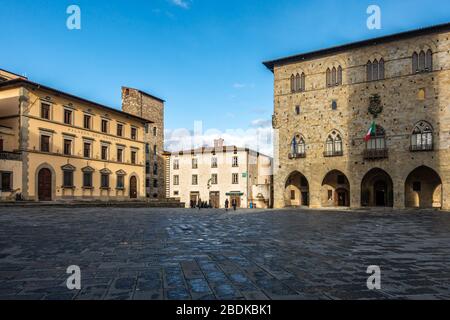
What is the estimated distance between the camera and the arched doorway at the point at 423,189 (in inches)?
1319

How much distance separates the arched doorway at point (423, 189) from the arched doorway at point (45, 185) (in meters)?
33.4

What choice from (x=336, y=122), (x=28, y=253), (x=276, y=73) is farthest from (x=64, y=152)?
(x=28, y=253)

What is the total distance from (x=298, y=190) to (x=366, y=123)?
10.8 meters

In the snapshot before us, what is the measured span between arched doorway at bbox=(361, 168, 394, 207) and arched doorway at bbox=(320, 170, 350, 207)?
222 cm

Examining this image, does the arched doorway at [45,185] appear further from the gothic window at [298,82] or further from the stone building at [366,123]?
the gothic window at [298,82]

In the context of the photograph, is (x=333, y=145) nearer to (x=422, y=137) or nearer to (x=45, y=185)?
(x=422, y=137)

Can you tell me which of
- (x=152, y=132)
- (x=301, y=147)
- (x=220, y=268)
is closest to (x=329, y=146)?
(x=301, y=147)

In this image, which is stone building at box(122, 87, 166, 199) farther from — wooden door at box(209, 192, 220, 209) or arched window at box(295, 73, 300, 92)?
arched window at box(295, 73, 300, 92)

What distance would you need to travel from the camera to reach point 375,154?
33.0m

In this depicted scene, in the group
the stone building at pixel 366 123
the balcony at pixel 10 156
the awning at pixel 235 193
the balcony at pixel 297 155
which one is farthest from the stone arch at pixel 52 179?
the awning at pixel 235 193

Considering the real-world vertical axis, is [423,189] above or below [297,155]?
below

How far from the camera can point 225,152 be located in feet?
172

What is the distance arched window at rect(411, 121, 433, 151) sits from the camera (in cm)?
3069
